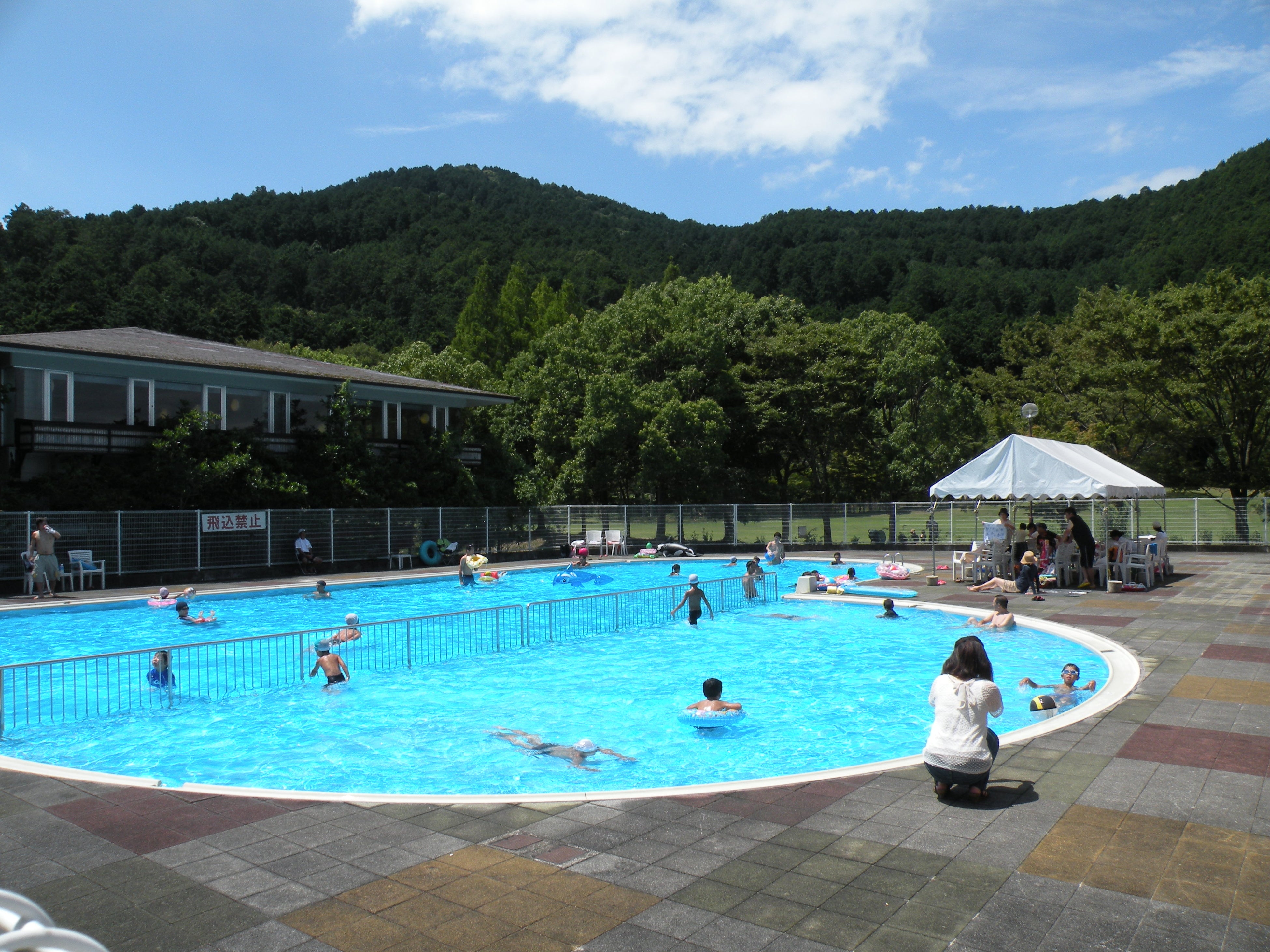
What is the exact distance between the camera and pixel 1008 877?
534 cm

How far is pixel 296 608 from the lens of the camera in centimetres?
2264

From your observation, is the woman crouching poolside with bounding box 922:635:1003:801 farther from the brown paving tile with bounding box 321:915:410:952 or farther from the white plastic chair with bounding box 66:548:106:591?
the white plastic chair with bounding box 66:548:106:591

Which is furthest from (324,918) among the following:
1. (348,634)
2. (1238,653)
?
(1238,653)

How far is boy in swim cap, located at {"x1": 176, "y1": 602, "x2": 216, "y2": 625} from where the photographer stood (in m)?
19.0

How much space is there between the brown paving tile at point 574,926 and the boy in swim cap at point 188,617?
1685 centimetres

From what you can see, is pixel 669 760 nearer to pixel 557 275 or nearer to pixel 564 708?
pixel 564 708

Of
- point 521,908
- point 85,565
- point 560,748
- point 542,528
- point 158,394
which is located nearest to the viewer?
point 521,908

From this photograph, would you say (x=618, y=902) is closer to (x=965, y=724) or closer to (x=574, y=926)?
(x=574, y=926)

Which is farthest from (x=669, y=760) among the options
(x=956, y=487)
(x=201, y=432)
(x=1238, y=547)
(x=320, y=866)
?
(x=1238, y=547)

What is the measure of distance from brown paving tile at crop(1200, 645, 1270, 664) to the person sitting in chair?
23706 mm

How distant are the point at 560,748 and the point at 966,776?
5009mm

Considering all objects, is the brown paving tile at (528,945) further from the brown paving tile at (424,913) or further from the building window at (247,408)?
the building window at (247,408)

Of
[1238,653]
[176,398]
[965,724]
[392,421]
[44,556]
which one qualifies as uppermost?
[176,398]

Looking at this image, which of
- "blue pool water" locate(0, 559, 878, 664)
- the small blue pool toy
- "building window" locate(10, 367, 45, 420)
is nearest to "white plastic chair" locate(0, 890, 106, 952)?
the small blue pool toy
